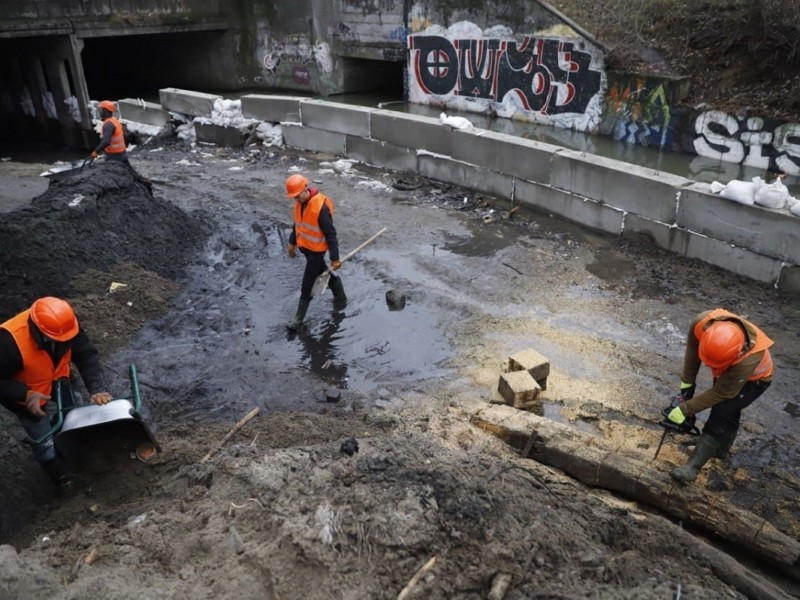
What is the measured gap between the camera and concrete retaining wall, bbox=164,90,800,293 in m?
7.96

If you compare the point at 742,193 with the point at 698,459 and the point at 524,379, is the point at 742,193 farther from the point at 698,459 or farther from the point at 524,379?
the point at 698,459

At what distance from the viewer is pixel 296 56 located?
21.0 metres

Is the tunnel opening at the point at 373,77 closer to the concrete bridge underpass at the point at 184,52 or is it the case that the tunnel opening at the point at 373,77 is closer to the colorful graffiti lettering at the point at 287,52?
the concrete bridge underpass at the point at 184,52

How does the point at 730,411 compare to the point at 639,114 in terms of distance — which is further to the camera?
the point at 639,114

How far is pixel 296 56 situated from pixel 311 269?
15899 millimetres

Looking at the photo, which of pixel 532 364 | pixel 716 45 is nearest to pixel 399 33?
pixel 716 45

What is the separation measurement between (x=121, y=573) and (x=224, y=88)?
2219 centimetres

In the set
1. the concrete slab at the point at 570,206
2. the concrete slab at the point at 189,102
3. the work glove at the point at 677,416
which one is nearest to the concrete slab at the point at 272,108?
the concrete slab at the point at 189,102

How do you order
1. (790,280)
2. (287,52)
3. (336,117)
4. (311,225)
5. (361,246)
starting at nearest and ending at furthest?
(311,225) < (790,280) < (361,246) < (336,117) < (287,52)

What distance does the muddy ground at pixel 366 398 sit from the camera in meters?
3.66

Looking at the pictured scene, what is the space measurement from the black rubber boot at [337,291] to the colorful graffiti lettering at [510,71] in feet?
28.5

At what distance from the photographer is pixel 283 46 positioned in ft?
69.4

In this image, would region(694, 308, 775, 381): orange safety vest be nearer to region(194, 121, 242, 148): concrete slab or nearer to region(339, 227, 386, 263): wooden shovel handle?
region(339, 227, 386, 263): wooden shovel handle

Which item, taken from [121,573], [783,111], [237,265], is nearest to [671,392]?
[121,573]
